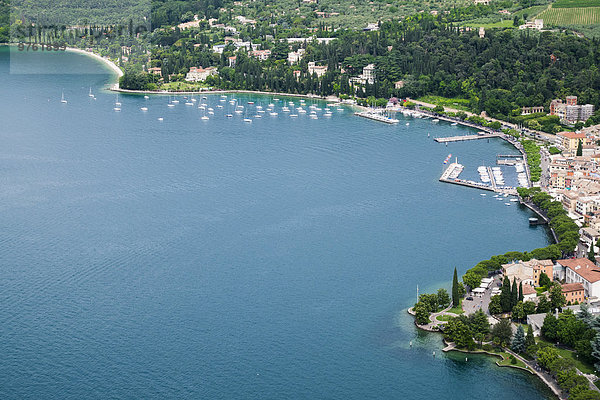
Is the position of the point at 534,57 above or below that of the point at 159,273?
above

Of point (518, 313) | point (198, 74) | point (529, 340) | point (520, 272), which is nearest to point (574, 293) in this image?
point (520, 272)

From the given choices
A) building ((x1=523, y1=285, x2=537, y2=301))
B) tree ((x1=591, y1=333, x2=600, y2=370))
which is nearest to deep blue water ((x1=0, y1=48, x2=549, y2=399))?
tree ((x1=591, y1=333, x2=600, y2=370))

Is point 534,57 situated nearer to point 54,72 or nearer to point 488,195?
point 488,195

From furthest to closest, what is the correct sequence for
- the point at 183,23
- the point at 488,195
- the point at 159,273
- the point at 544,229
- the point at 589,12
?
the point at 183,23
the point at 589,12
the point at 488,195
the point at 544,229
the point at 159,273

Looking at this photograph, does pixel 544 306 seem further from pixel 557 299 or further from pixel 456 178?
pixel 456 178

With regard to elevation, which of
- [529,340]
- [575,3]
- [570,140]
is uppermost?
[575,3]

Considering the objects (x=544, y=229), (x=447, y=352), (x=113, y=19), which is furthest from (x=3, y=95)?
(x=447, y=352)
